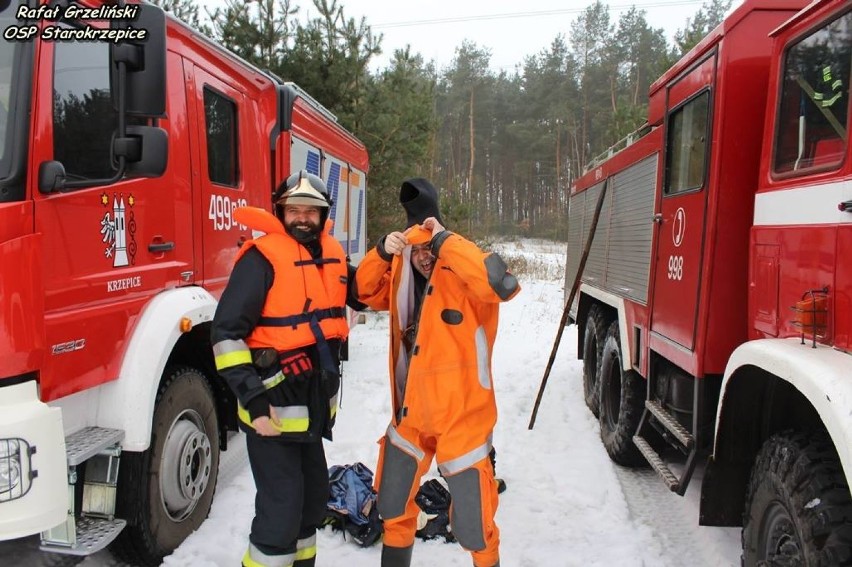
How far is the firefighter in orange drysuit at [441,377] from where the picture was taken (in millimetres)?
2557

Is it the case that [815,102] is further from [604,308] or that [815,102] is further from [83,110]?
[604,308]

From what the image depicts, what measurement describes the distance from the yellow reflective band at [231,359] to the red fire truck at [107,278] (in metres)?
0.60

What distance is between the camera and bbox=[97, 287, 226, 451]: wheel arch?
280 cm

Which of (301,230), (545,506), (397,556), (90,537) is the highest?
(301,230)

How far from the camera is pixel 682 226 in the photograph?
363cm

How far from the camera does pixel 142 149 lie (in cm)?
251

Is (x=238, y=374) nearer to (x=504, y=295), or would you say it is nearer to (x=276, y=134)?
(x=504, y=295)

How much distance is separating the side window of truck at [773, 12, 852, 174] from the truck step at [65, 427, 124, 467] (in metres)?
3.17

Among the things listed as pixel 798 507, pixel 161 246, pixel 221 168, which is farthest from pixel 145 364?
pixel 798 507

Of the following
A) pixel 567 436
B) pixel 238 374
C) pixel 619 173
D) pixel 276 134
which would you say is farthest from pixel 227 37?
pixel 238 374

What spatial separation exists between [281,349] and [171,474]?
4.10 feet

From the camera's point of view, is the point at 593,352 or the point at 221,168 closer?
the point at 221,168

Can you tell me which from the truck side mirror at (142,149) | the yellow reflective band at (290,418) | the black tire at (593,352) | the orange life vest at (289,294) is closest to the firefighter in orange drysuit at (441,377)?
the orange life vest at (289,294)

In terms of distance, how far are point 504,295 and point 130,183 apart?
75.6 inches
